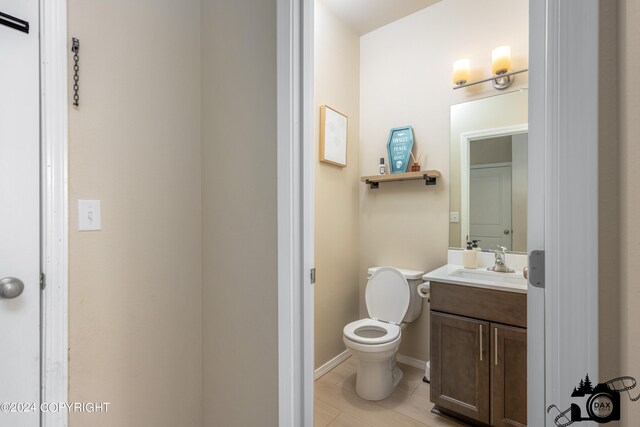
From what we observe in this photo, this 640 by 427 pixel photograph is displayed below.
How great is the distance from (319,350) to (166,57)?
2.17m

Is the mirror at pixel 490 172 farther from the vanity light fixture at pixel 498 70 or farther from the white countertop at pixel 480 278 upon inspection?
the white countertop at pixel 480 278

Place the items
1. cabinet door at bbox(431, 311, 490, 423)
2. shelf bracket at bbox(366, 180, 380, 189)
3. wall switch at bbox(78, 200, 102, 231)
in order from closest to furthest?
wall switch at bbox(78, 200, 102, 231) < cabinet door at bbox(431, 311, 490, 423) < shelf bracket at bbox(366, 180, 380, 189)

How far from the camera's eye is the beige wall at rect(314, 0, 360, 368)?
7.58ft

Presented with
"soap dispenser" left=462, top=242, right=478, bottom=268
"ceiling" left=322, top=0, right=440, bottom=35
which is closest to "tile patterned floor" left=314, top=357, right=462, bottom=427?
"soap dispenser" left=462, top=242, right=478, bottom=268

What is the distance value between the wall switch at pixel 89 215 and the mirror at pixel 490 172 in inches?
87.8

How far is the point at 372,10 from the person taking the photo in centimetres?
243

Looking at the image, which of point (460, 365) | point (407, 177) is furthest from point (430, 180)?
point (460, 365)

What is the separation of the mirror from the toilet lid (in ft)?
1.70

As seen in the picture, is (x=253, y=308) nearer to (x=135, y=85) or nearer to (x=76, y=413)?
(x=76, y=413)

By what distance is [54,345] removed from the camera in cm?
99

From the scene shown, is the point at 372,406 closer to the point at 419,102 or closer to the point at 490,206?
the point at 490,206

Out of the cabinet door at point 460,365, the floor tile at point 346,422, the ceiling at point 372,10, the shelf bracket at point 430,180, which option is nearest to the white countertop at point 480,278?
the cabinet door at point 460,365

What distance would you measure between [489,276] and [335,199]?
1.27 metres

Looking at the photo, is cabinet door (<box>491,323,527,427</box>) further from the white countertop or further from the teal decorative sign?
the teal decorative sign
